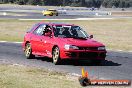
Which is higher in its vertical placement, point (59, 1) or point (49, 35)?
point (49, 35)

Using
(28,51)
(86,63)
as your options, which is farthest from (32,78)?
(28,51)

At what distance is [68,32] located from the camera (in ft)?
55.5

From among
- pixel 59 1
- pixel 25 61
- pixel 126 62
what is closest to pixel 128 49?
pixel 126 62

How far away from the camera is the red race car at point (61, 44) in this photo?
15742 millimetres

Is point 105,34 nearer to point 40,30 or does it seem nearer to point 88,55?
point 40,30

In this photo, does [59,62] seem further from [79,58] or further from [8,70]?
[8,70]

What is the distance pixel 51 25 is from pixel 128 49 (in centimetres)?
794

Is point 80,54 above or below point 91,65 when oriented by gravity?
above

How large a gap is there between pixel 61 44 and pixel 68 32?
1164 mm

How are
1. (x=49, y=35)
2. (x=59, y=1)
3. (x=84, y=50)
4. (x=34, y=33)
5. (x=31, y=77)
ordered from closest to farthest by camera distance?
(x=31, y=77), (x=84, y=50), (x=49, y=35), (x=34, y=33), (x=59, y=1)

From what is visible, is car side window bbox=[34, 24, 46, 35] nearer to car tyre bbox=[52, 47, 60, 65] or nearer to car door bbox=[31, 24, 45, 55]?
car door bbox=[31, 24, 45, 55]

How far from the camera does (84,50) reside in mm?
15734

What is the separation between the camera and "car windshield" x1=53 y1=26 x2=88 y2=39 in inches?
659

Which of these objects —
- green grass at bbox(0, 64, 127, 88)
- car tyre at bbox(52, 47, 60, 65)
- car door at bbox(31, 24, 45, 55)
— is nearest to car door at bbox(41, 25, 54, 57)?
car door at bbox(31, 24, 45, 55)
